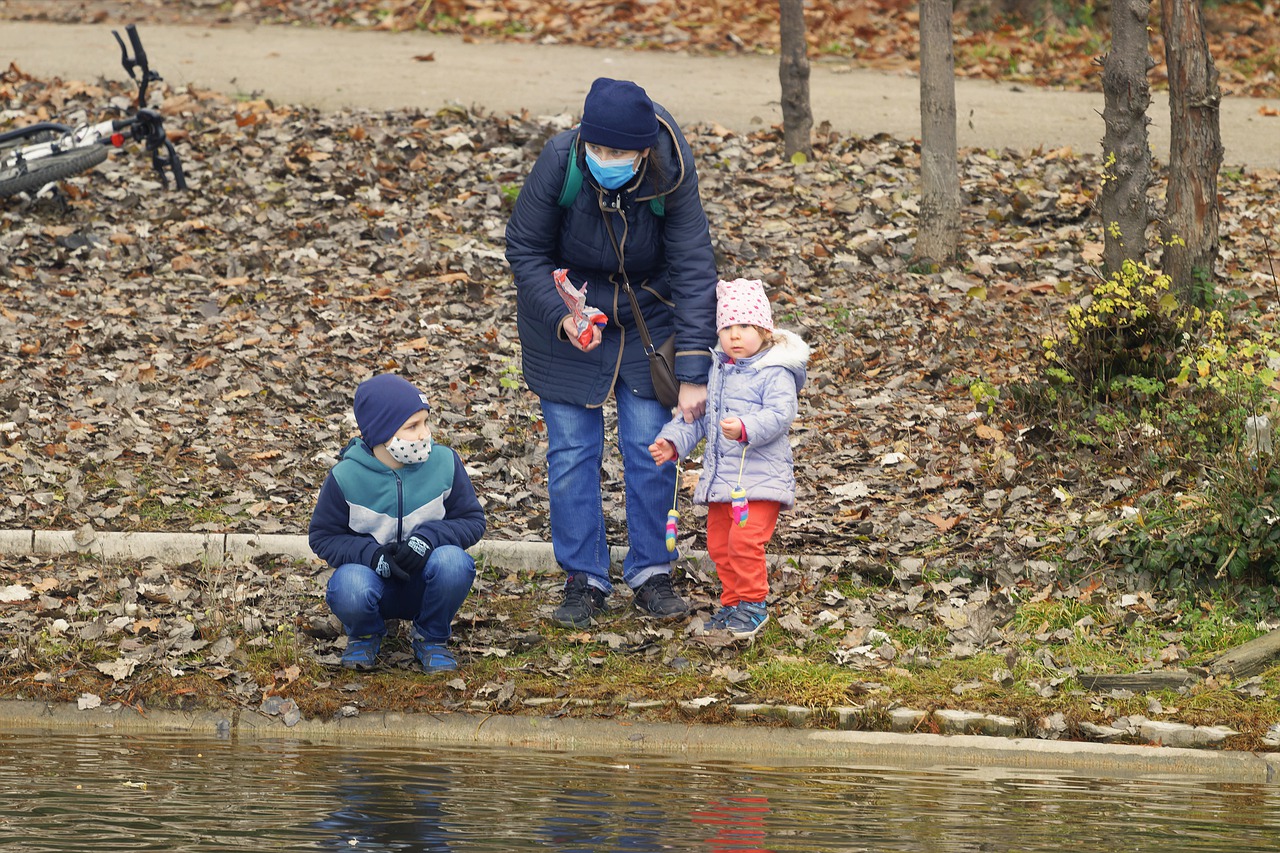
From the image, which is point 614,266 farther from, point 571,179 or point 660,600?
point 660,600

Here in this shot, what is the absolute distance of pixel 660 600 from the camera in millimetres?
6727

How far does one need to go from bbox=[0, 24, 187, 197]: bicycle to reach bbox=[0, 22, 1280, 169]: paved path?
2294 mm

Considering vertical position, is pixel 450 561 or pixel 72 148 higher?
pixel 72 148

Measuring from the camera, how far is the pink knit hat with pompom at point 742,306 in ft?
20.6

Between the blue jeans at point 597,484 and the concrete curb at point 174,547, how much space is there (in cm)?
66

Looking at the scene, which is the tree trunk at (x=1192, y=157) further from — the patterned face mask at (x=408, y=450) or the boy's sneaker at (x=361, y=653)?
the boy's sneaker at (x=361, y=653)

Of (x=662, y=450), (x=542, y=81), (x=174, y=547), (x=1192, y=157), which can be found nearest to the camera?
(x=662, y=450)

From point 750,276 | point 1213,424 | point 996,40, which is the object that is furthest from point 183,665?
point 996,40

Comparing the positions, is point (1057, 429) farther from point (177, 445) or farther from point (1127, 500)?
point (177, 445)

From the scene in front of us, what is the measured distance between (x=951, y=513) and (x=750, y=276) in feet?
12.6

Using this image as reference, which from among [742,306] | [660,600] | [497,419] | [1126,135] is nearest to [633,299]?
[742,306]

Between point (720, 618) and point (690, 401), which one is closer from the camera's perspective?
point (690, 401)

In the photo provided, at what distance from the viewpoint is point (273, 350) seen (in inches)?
407

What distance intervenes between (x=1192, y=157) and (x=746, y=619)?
458 centimetres
